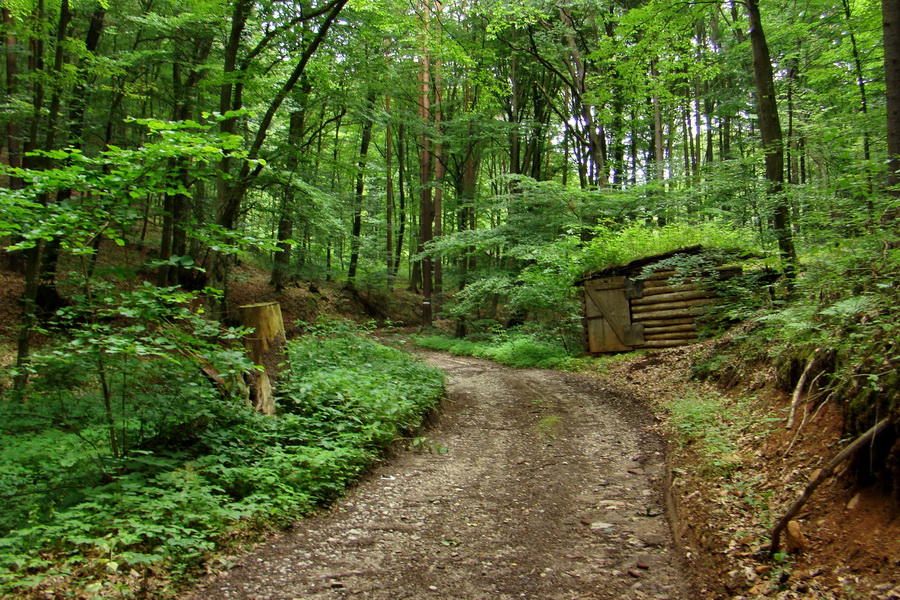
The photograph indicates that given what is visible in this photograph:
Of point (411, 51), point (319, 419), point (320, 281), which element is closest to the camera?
point (319, 419)

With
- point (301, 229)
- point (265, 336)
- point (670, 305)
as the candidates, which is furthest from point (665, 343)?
point (301, 229)

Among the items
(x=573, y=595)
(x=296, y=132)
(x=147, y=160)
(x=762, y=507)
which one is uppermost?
(x=296, y=132)

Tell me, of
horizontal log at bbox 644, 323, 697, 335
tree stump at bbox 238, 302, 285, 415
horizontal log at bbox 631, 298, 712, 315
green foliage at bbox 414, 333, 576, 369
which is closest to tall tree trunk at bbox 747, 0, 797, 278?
horizontal log at bbox 631, 298, 712, 315

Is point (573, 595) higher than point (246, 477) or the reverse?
the reverse

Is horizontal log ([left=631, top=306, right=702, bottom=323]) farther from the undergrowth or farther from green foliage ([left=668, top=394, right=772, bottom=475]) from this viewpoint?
the undergrowth

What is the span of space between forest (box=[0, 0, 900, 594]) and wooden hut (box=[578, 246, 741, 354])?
21.2 inches

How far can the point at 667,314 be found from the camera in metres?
12.3

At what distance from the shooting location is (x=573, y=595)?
3135mm

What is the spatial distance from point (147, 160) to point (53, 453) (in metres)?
2.96

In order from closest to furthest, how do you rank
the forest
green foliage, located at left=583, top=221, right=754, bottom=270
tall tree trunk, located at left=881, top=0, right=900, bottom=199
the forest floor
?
the forest floor → the forest → tall tree trunk, located at left=881, top=0, right=900, bottom=199 → green foliage, located at left=583, top=221, right=754, bottom=270

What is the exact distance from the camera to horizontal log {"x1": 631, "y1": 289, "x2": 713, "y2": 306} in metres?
11.8

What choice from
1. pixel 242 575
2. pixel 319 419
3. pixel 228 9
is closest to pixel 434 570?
pixel 242 575

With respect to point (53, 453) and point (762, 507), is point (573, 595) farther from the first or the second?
point (53, 453)

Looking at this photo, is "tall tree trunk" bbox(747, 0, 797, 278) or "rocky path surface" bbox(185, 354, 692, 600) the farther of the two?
"tall tree trunk" bbox(747, 0, 797, 278)
